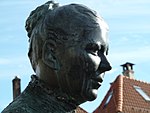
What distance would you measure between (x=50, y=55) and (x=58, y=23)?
15cm

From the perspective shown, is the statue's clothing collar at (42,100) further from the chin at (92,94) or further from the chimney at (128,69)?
the chimney at (128,69)

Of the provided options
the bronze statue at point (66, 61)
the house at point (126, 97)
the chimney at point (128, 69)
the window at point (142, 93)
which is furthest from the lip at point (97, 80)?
the chimney at point (128, 69)

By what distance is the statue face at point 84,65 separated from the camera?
2.71 m

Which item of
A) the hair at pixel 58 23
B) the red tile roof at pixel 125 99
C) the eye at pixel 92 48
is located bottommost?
the eye at pixel 92 48

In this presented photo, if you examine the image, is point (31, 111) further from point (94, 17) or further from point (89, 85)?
point (94, 17)

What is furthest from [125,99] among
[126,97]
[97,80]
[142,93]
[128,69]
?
[97,80]

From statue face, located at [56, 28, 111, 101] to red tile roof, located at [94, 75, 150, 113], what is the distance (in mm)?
22136

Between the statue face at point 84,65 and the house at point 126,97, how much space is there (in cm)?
2214

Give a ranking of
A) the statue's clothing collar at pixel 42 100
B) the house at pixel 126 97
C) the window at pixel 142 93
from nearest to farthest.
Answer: the statue's clothing collar at pixel 42 100
the house at pixel 126 97
the window at pixel 142 93

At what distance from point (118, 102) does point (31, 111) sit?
22721 mm

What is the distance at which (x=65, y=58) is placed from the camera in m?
2.72

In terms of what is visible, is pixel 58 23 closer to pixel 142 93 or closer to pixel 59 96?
pixel 59 96

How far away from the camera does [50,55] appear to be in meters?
2.78

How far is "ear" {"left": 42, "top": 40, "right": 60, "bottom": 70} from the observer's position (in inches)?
109
